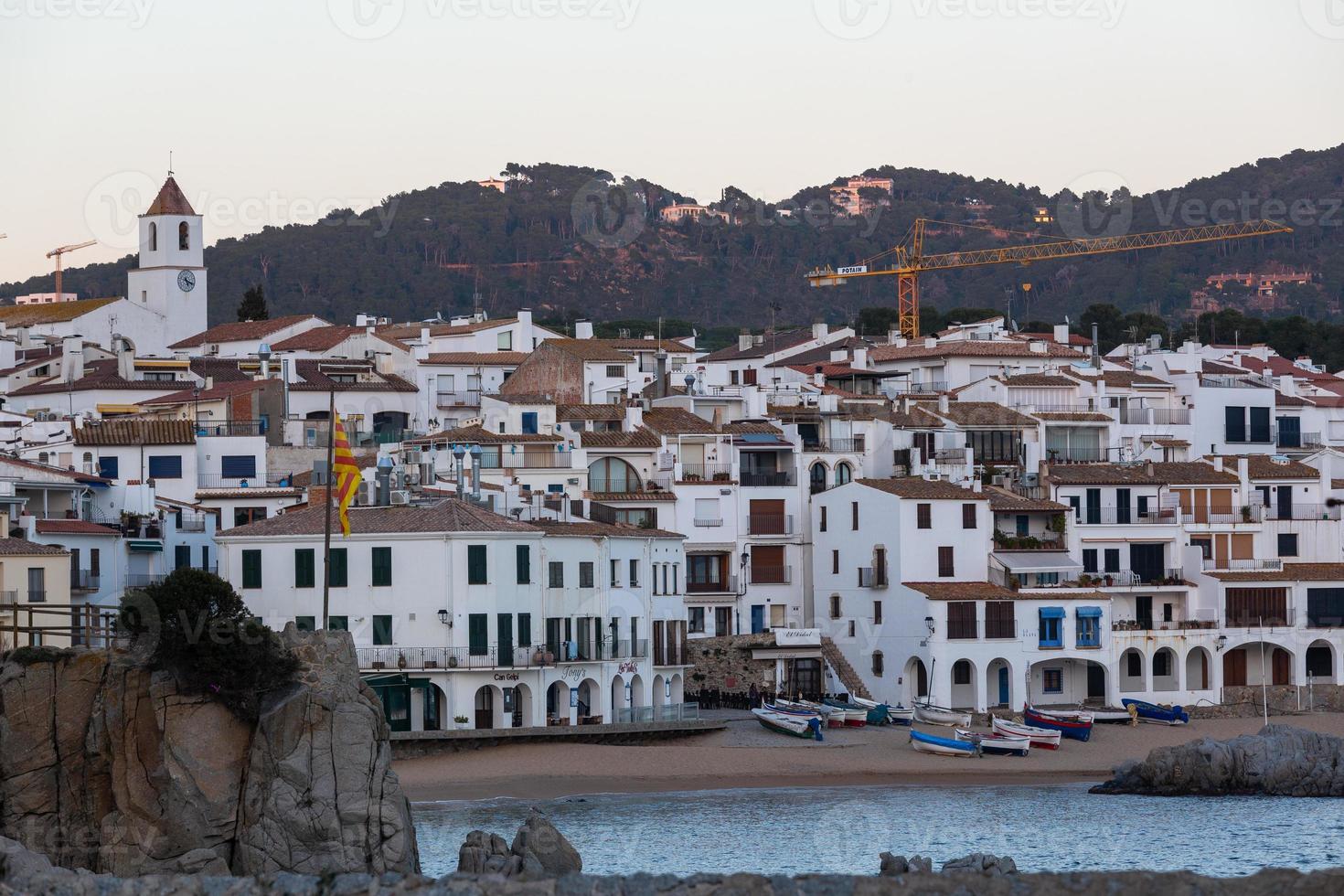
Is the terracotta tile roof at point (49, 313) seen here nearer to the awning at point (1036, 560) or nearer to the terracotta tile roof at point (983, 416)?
the terracotta tile roof at point (983, 416)

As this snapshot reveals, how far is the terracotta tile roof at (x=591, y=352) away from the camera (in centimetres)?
9894

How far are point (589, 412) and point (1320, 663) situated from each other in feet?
86.5

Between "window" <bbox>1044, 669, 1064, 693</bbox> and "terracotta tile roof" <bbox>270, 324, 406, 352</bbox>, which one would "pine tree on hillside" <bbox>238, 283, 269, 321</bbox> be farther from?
"window" <bbox>1044, 669, 1064, 693</bbox>

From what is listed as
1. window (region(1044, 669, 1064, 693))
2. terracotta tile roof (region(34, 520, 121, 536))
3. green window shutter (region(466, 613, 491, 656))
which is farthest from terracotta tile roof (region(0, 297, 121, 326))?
window (region(1044, 669, 1064, 693))

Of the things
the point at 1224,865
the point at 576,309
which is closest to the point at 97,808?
the point at 1224,865

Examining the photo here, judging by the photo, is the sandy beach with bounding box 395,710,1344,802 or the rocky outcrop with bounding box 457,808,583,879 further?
the sandy beach with bounding box 395,710,1344,802

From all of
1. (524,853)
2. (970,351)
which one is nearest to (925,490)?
(970,351)

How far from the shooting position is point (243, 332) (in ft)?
383

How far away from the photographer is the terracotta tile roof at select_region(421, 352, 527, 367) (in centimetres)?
10425

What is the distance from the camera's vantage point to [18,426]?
88625 mm

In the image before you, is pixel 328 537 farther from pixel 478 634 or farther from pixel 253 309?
pixel 253 309

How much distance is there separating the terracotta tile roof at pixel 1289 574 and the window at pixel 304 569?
31.4 meters

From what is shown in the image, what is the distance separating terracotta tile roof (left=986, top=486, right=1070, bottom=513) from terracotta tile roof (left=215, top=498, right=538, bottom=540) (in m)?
18.9

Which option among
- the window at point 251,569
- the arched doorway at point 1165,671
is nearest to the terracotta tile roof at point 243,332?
the window at point 251,569
